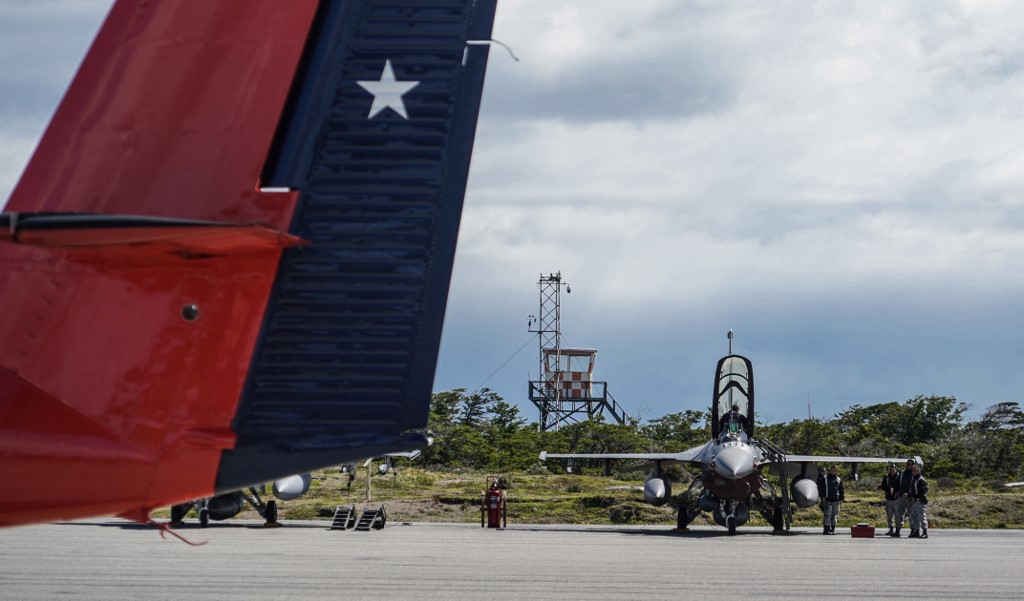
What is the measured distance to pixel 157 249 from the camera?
4.54m

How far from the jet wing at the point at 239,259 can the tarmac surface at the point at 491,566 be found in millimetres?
6242

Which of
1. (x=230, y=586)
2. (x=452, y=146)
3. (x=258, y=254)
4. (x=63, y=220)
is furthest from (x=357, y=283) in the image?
(x=230, y=586)

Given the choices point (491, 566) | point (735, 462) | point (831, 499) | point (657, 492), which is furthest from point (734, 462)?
point (491, 566)

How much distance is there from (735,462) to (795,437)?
31486mm

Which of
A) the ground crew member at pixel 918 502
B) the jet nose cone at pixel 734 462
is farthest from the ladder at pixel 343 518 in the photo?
the ground crew member at pixel 918 502

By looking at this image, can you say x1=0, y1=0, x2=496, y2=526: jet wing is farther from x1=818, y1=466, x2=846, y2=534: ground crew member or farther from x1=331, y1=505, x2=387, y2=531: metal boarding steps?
x1=818, y1=466, x2=846, y2=534: ground crew member

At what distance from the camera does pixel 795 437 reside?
53.8 m

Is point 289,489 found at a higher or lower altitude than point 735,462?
lower

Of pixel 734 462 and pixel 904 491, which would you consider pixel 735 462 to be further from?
pixel 904 491

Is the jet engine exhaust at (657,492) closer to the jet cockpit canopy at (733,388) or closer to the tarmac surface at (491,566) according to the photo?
the jet cockpit canopy at (733,388)

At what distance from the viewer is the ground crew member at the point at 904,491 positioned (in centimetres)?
2472

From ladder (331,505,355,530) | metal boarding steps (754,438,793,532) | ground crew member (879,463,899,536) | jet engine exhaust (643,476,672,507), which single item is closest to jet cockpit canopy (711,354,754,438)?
metal boarding steps (754,438,793,532)

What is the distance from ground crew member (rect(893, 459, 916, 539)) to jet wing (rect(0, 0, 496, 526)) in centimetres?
2232

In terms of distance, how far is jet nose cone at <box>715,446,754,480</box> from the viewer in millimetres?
23859
